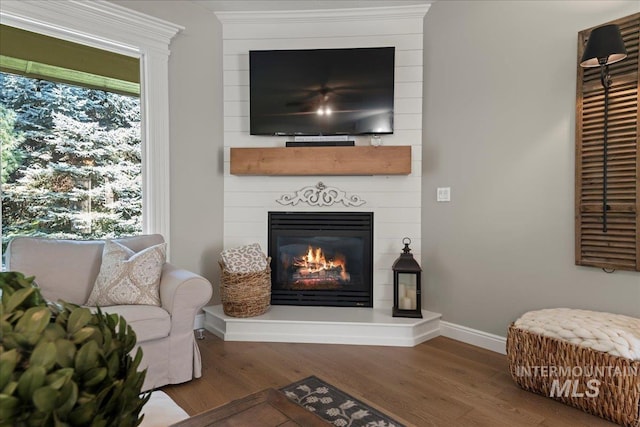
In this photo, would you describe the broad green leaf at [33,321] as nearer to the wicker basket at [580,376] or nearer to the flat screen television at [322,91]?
the wicker basket at [580,376]

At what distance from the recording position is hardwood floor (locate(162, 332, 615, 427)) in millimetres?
1924

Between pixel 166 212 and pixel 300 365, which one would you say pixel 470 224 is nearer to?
pixel 300 365

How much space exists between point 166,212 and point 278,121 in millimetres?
1275

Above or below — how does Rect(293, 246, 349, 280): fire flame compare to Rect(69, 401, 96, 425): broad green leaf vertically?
below

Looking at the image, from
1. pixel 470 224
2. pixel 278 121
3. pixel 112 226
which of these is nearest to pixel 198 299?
pixel 112 226

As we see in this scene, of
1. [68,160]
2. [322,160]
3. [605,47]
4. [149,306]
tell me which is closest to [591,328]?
[605,47]

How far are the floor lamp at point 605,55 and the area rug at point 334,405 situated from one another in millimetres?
1797

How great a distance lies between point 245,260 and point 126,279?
3.31 feet

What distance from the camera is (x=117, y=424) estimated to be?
513 millimetres

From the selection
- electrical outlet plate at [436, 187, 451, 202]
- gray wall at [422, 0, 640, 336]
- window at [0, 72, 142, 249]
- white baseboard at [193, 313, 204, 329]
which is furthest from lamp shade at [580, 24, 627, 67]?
white baseboard at [193, 313, 204, 329]

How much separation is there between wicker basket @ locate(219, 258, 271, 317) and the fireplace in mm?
396

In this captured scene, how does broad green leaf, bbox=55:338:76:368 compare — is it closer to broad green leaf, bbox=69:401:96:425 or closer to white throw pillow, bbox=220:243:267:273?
broad green leaf, bbox=69:401:96:425

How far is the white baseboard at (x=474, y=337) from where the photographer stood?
275 cm

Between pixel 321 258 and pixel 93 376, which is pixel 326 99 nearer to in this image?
pixel 321 258
